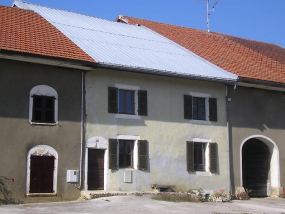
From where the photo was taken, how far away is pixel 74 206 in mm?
16172

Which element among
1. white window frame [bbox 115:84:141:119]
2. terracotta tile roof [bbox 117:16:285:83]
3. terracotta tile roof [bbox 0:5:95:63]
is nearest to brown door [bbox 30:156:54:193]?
white window frame [bbox 115:84:141:119]

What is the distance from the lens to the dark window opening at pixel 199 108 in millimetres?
21641

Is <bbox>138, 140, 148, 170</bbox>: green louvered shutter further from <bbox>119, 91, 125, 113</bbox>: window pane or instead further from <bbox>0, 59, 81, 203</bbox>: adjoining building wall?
<bbox>0, 59, 81, 203</bbox>: adjoining building wall

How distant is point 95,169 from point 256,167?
9092mm

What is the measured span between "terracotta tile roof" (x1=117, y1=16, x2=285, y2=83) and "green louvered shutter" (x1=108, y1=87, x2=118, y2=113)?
5.82 metres

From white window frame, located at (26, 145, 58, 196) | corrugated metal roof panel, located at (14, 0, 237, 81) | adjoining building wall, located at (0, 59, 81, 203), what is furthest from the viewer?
corrugated metal roof panel, located at (14, 0, 237, 81)

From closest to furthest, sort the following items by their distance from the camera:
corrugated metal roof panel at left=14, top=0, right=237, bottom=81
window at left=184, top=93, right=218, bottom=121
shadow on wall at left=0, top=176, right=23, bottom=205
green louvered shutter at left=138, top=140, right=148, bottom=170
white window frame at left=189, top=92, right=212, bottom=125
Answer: shadow on wall at left=0, top=176, right=23, bottom=205 → green louvered shutter at left=138, top=140, right=148, bottom=170 → corrugated metal roof panel at left=14, top=0, right=237, bottom=81 → white window frame at left=189, top=92, right=212, bottom=125 → window at left=184, top=93, right=218, bottom=121

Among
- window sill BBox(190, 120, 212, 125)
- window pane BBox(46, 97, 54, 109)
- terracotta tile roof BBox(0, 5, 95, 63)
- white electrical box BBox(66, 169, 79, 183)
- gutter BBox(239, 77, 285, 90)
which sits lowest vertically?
white electrical box BBox(66, 169, 79, 183)

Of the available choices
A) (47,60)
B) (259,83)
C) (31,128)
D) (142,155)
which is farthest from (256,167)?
(47,60)

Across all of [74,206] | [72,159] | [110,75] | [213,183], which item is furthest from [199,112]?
[74,206]

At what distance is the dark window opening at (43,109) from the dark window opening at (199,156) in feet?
21.3

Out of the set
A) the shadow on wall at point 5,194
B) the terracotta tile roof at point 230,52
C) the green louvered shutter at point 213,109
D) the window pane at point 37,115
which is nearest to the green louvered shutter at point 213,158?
the green louvered shutter at point 213,109

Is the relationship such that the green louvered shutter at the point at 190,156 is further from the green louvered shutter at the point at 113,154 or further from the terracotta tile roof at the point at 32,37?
the terracotta tile roof at the point at 32,37

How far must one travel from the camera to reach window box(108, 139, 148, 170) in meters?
19.5
